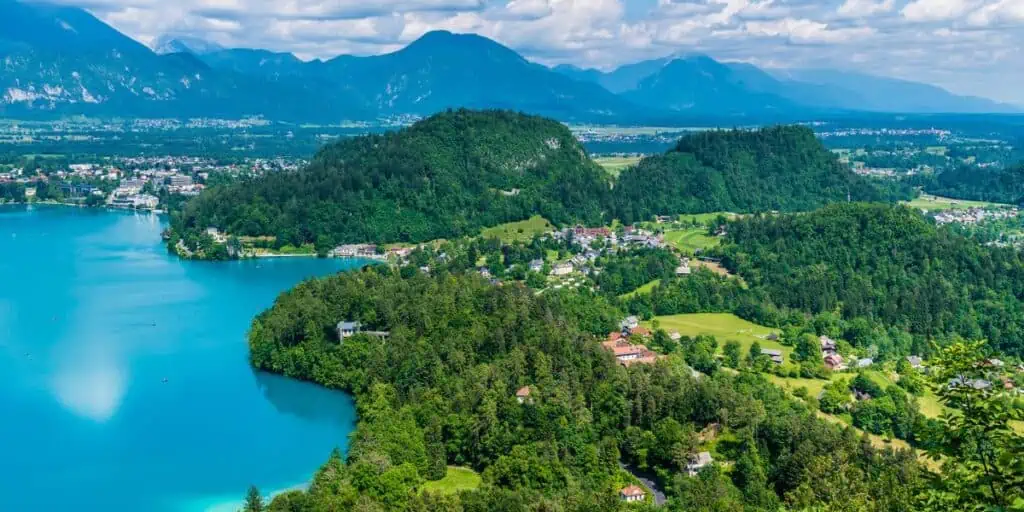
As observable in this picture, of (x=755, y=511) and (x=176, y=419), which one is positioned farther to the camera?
(x=176, y=419)

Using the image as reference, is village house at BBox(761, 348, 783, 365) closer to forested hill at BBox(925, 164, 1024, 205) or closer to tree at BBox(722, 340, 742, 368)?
tree at BBox(722, 340, 742, 368)

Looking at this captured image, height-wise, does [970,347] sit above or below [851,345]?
above

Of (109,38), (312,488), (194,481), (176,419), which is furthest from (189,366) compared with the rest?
(109,38)

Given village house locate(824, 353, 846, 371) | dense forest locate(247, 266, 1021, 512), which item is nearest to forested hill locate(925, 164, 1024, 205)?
village house locate(824, 353, 846, 371)

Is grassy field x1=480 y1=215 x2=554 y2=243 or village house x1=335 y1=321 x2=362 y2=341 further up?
village house x1=335 y1=321 x2=362 y2=341

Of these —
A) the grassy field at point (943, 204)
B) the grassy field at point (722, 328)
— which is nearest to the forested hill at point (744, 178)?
the grassy field at point (943, 204)

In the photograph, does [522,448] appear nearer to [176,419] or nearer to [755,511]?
[755,511]

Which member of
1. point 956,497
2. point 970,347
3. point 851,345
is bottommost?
point 851,345

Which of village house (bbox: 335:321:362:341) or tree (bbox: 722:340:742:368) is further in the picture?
village house (bbox: 335:321:362:341)
